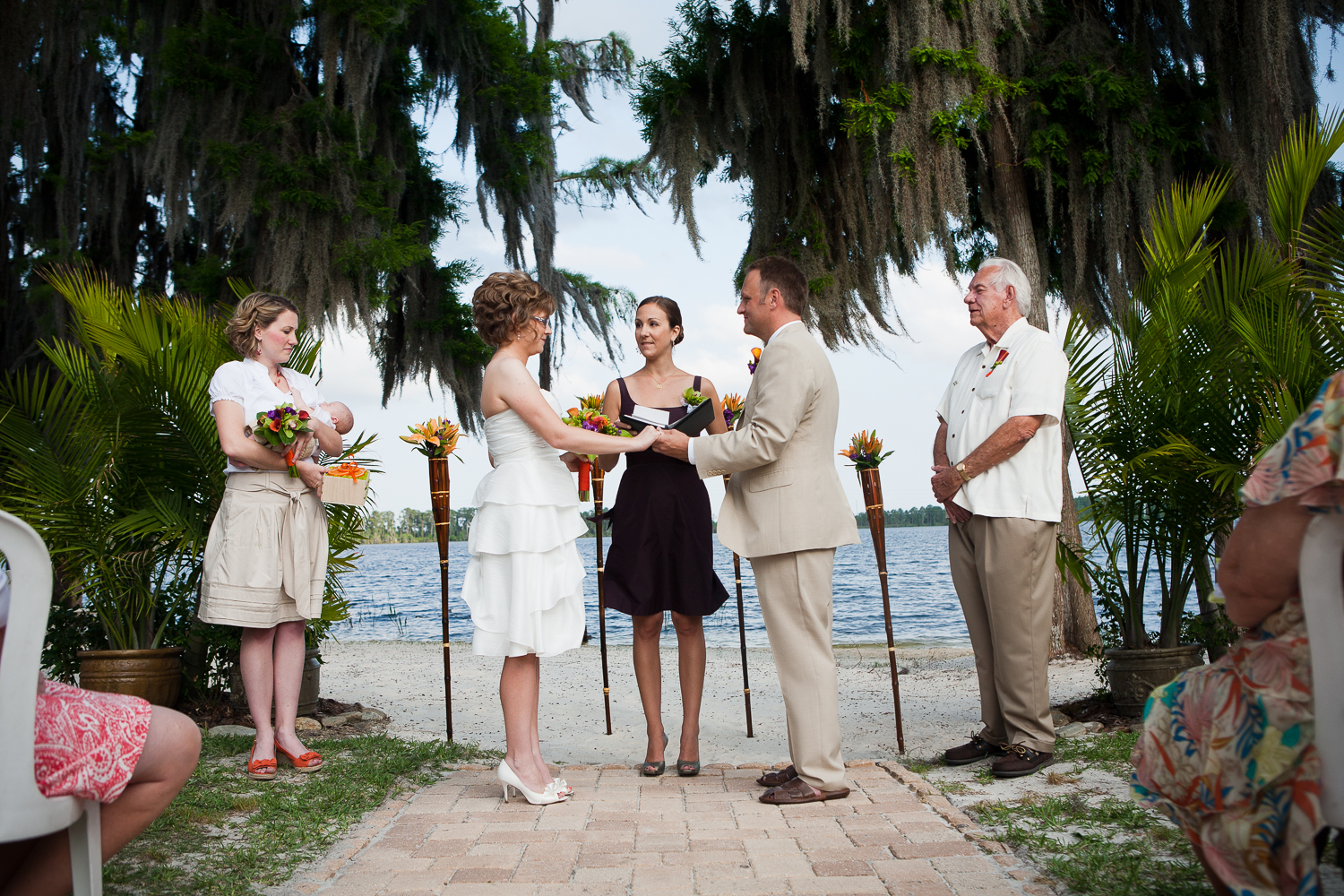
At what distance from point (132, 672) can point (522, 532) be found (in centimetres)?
240

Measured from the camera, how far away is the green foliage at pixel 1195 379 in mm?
3828

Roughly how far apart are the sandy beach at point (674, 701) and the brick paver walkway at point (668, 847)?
3.97 ft

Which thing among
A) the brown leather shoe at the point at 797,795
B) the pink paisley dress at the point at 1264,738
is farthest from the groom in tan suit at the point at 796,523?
the pink paisley dress at the point at 1264,738

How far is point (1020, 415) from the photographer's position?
3883 millimetres

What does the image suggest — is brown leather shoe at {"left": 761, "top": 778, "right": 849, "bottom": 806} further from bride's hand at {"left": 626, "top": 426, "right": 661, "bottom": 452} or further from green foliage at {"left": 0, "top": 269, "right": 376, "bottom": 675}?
green foliage at {"left": 0, "top": 269, "right": 376, "bottom": 675}

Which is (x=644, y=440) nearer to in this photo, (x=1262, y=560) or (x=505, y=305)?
(x=505, y=305)

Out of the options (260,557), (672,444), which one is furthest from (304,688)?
(672,444)

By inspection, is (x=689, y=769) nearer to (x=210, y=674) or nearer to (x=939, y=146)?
(x=210, y=674)

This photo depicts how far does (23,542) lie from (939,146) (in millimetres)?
6496

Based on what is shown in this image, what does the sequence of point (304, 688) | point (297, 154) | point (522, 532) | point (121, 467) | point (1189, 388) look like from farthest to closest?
1. point (297, 154)
2. point (304, 688)
3. point (121, 467)
4. point (1189, 388)
5. point (522, 532)

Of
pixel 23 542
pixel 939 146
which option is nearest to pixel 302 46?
pixel 939 146

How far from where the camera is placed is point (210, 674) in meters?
5.37

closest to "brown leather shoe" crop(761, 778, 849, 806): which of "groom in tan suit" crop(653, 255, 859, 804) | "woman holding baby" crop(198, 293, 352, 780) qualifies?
"groom in tan suit" crop(653, 255, 859, 804)

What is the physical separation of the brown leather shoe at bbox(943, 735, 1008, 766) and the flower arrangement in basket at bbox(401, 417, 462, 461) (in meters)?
2.82
